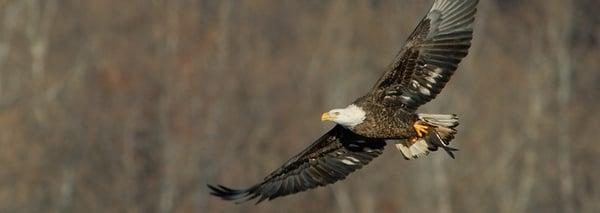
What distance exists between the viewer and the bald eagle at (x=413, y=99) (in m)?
15.3

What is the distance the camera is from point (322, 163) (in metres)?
16.4

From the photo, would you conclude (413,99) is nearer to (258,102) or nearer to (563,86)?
(258,102)

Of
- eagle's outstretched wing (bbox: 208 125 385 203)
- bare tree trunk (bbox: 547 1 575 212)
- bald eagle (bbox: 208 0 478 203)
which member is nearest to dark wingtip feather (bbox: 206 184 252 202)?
bald eagle (bbox: 208 0 478 203)

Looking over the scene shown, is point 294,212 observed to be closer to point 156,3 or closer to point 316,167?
point 156,3

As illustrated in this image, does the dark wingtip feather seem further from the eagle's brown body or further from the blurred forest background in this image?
the blurred forest background

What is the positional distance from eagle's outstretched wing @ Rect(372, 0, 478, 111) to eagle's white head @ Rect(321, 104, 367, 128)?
1.06 ft

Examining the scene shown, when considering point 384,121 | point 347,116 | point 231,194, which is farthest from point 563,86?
point 347,116

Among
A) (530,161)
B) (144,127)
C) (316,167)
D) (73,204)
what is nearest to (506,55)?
(530,161)

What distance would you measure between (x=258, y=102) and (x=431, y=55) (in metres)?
19.9

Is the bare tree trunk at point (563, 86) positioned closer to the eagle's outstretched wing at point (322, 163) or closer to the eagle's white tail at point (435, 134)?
the eagle's outstretched wing at point (322, 163)

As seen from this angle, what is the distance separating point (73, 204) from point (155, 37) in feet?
21.5

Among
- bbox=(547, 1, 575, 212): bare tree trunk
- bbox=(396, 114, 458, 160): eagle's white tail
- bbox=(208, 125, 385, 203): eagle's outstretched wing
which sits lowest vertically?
bbox=(396, 114, 458, 160): eagle's white tail

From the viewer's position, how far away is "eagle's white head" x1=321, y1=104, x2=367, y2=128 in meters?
15.1

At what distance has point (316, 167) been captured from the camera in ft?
53.8
